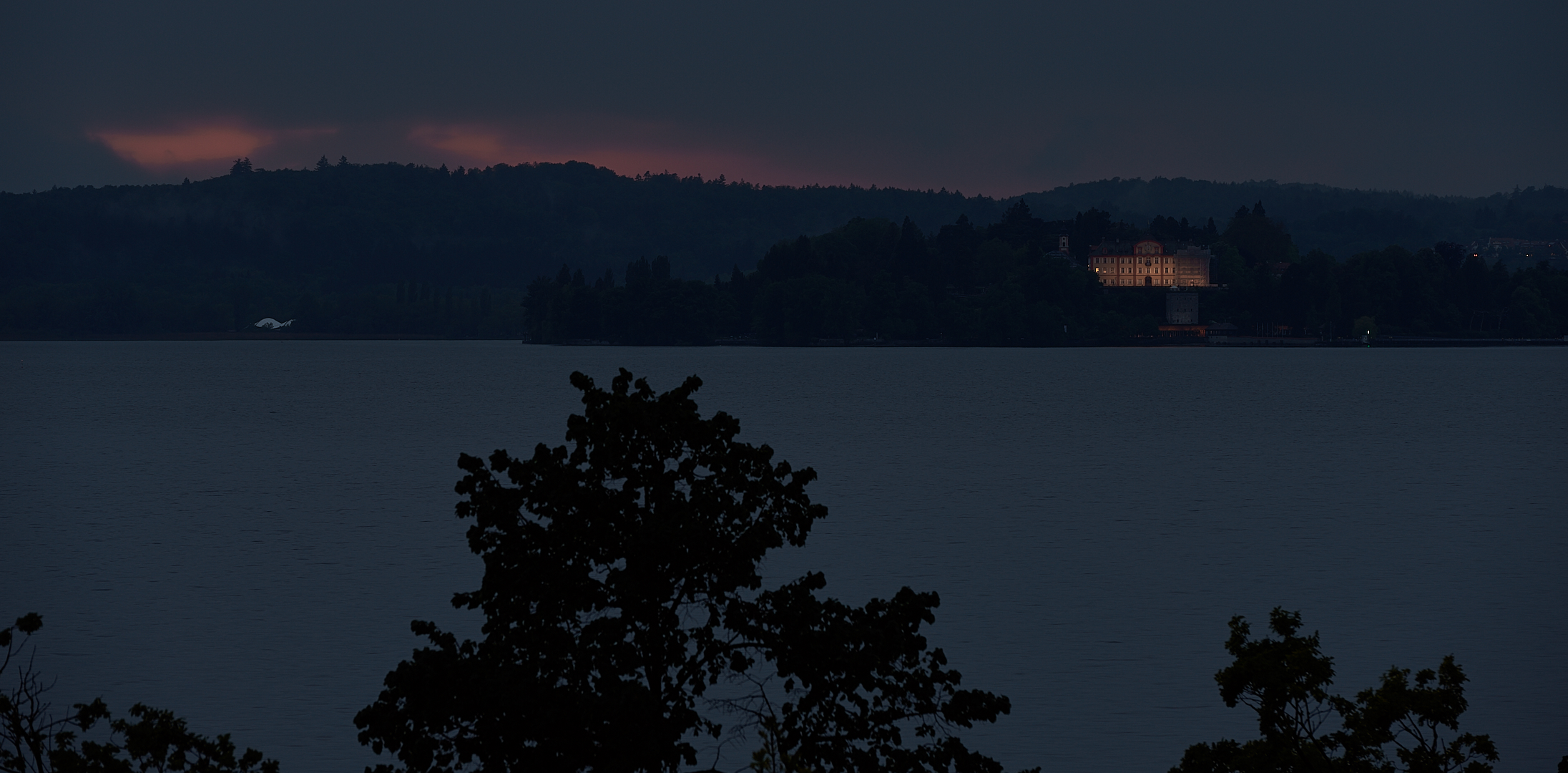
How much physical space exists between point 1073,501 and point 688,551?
42115 millimetres

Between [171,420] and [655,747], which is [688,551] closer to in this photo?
[655,747]

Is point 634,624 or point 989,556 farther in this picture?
point 989,556

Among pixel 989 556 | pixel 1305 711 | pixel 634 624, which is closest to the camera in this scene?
pixel 634 624

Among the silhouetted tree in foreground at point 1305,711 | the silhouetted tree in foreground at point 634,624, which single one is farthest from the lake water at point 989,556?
the silhouetted tree in foreground at point 634,624

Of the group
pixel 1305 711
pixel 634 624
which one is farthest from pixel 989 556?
pixel 634 624

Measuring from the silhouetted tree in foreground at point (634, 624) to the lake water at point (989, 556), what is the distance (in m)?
9.40

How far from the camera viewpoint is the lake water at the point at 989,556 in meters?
25.5

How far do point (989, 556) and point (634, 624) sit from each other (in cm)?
2769

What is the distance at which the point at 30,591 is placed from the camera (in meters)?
35.2

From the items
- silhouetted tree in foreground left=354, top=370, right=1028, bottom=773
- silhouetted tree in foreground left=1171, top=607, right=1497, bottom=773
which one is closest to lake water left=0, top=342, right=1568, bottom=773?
silhouetted tree in foreground left=1171, top=607, right=1497, bottom=773

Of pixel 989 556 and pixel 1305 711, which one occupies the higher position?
pixel 1305 711

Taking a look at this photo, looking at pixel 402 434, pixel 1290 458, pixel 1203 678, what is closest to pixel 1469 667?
pixel 1203 678

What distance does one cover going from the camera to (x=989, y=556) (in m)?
40.2

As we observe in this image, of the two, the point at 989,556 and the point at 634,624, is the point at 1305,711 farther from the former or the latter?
the point at 989,556
